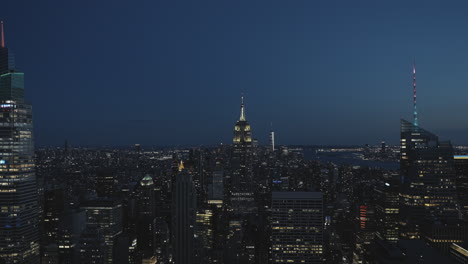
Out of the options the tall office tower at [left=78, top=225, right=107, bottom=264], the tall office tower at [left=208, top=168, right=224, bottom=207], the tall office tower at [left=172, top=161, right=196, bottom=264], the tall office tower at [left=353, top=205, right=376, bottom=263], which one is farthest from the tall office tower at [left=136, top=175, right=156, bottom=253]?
the tall office tower at [left=353, top=205, right=376, bottom=263]

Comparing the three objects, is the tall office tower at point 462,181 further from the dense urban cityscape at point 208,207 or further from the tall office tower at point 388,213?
the tall office tower at point 388,213

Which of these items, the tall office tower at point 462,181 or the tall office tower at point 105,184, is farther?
the tall office tower at point 105,184

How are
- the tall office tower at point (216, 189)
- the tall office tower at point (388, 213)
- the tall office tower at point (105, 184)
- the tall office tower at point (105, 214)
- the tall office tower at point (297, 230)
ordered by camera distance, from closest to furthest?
the tall office tower at point (297, 230) < the tall office tower at point (105, 214) < the tall office tower at point (388, 213) < the tall office tower at point (105, 184) < the tall office tower at point (216, 189)

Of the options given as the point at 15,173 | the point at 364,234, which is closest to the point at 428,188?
the point at 364,234

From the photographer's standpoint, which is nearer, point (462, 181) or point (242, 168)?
point (462, 181)

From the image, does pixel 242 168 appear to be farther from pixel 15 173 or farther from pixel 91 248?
→ pixel 15 173

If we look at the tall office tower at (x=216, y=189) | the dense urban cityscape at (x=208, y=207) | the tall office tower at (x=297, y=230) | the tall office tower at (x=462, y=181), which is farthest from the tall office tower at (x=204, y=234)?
the tall office tower at (x=462, y=181)
